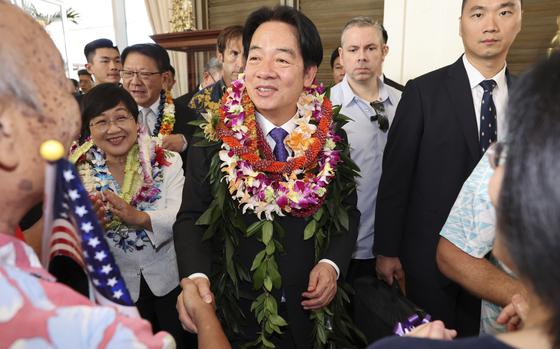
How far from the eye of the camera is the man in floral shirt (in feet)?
1.96

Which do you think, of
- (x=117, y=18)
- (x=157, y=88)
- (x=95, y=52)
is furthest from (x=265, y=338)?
(x=117, y=18)

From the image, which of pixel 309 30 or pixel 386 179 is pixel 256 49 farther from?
pixel 386 179

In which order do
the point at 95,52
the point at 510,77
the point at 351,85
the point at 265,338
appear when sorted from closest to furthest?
the point at 265,338, the point at 510,77, the point at 351,85, the point at 95,52

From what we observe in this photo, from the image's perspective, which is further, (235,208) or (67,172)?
(235,208)

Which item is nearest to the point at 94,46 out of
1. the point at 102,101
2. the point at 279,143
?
the point at 102,101

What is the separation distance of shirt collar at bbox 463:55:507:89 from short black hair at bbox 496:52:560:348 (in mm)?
1505

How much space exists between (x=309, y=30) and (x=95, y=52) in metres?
2.80

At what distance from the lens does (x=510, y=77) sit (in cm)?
213

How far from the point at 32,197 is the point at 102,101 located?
1.64 meters

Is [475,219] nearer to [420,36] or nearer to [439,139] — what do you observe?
[439,139]

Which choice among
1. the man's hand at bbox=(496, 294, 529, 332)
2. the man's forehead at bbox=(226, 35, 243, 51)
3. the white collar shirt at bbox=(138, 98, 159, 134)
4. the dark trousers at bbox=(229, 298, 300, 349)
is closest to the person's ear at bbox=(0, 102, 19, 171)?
the man's hand at bbox=(496, 294, 529, 332)

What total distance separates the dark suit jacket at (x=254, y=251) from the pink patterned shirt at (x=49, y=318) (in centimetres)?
95

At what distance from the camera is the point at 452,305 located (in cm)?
179

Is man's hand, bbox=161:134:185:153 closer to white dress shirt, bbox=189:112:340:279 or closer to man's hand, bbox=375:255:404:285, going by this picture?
white dress shirt, bbox=189:112:340:279
